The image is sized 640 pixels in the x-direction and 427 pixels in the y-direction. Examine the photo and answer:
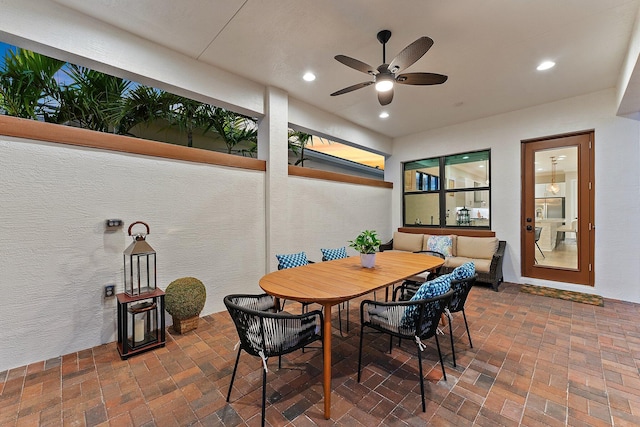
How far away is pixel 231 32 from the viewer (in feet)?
8.78

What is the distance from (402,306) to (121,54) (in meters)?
3.50

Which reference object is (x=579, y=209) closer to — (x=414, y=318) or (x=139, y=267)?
(x=414, y=318)

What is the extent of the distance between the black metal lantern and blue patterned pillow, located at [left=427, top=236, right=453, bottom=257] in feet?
14.9

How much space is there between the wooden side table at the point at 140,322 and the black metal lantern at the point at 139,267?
0.34ft

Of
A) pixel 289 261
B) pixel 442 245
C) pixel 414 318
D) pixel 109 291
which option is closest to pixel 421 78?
pixel 414 318

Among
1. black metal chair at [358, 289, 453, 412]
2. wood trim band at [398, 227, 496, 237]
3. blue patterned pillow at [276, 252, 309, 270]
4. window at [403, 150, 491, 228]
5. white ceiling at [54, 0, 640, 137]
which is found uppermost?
white ceiling at [54, 0, 640, 137]

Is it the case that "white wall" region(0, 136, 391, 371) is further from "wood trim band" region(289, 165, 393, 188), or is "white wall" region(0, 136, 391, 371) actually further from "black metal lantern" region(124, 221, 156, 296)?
"wood trim band" region(289, 165, 393, 188)

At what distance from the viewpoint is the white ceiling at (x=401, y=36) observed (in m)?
2.34

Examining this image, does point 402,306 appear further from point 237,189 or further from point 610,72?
point 610,72

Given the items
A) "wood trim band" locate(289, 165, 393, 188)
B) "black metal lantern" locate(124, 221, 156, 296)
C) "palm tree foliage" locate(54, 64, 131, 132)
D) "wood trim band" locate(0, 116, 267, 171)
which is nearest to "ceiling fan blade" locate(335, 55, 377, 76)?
"wood trim band" locate(0, 116, 267, 171)

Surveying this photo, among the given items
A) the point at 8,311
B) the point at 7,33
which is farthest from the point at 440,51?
the point at 8,311

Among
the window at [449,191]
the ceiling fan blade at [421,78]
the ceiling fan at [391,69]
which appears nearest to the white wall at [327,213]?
the window at [449,191]

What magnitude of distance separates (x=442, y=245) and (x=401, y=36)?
367 centimetres

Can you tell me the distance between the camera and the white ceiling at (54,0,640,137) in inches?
92.0
